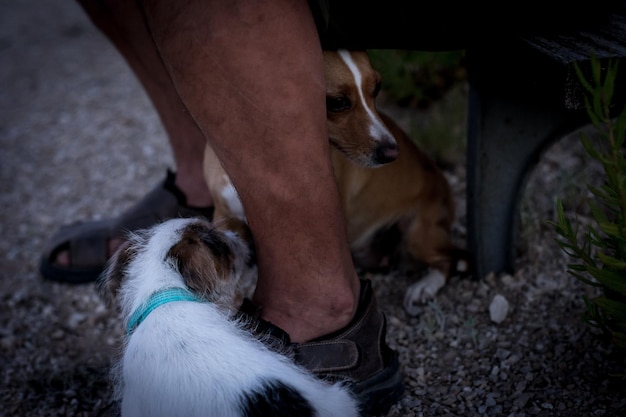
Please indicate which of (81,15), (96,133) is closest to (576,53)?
(96,133)

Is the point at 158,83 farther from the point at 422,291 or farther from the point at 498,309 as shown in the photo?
the point at 498,309

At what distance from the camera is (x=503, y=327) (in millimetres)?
1955

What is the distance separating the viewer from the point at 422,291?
2141mm

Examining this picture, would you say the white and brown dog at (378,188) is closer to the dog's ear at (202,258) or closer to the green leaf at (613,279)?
the dog's ear at (202,258)

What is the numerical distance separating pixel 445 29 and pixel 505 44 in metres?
0.18

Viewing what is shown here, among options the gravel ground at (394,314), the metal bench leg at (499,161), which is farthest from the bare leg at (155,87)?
the metal bench leg at (499,161)

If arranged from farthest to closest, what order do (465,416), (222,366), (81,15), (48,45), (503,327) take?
(81,15) < (48,45) < (503,327) < (465,416) < (222,366)

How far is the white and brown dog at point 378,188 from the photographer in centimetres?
190

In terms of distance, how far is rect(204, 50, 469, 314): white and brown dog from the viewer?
6.24ft

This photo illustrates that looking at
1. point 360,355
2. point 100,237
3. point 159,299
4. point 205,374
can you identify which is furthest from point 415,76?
point 205,374

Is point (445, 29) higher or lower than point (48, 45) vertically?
higher

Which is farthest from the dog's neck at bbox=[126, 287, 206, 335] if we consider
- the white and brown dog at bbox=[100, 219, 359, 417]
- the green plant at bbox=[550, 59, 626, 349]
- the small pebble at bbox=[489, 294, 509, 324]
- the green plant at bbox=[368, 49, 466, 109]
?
the green plant at bbox=[368, 49, 466, 109]

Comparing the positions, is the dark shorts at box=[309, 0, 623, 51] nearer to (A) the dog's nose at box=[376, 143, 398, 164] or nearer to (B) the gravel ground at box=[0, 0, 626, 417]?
(A) the dog's nose at box=[376, 143, 398, 164]

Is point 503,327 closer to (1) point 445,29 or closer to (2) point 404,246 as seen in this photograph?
(2) point 404,246
